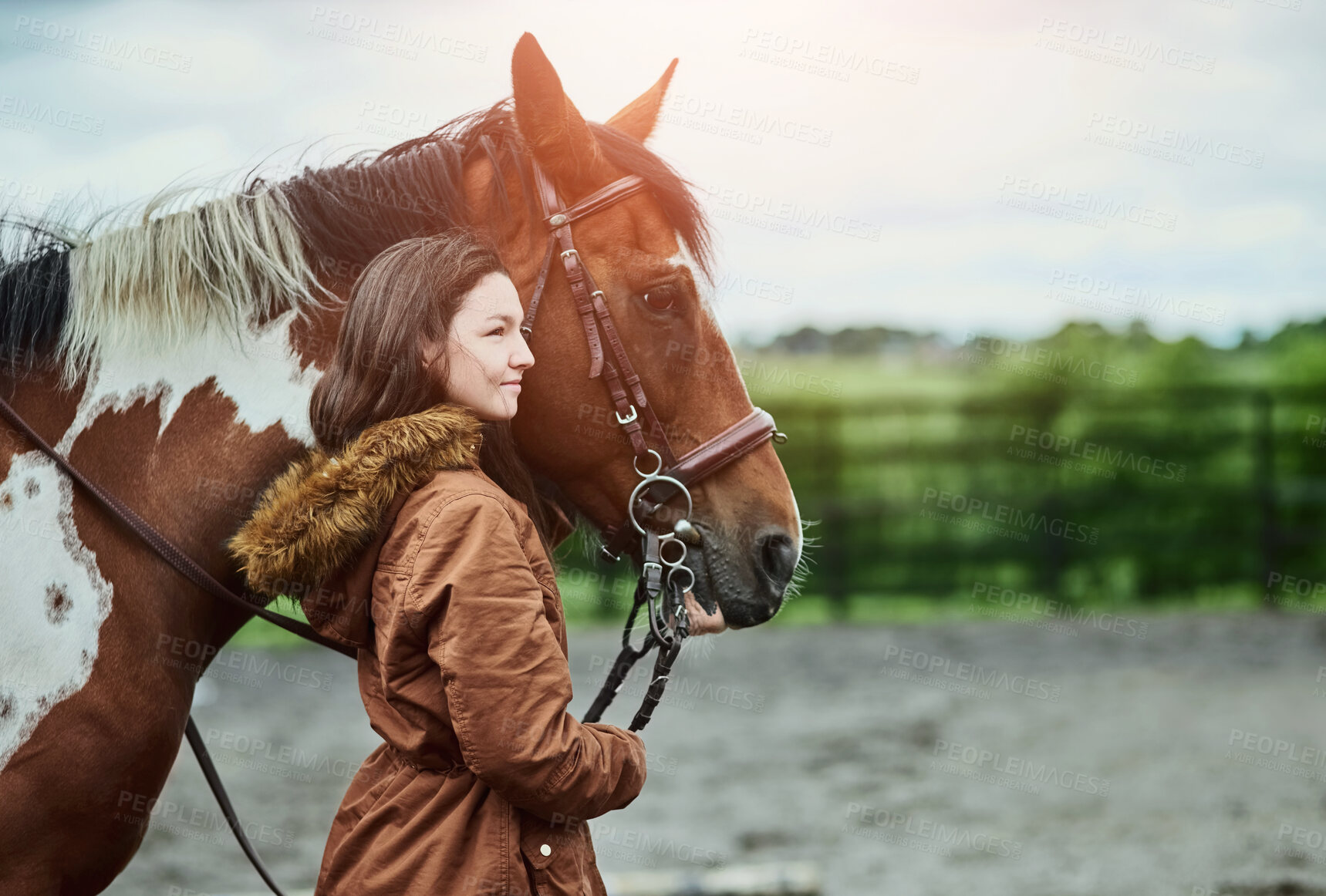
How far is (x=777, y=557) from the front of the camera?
1.93 metres

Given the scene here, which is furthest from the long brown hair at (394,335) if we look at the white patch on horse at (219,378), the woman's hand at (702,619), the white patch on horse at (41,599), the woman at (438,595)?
the woman's hand at (702,619)

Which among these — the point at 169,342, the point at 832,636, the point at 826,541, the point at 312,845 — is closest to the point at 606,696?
the point at 169,342

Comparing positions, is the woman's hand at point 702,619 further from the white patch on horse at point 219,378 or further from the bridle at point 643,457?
the white patch on horse at point 219,378

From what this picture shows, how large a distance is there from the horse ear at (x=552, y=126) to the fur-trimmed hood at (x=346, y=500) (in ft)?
2.15

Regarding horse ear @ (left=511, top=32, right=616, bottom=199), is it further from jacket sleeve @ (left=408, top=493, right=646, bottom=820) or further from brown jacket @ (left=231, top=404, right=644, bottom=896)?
jacket sleeve @ (left=408, top=493, right=646, bottom=820)

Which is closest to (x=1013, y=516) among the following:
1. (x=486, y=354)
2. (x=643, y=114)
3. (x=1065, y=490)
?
(x=1065, y=490)

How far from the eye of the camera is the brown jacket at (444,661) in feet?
4.56

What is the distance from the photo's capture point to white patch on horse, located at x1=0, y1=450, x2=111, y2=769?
167cm

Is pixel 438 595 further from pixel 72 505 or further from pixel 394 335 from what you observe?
pixel 72 505

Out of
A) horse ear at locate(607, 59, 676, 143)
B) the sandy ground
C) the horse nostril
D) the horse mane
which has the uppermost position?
horse ear at locate(607, 59, 676, 143)

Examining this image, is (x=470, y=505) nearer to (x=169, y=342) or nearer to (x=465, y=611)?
(x=465, y=611)

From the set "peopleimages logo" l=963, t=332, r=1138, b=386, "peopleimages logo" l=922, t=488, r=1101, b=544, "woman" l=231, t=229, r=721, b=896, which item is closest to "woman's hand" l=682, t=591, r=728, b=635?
"woman" l=231, t=229, r=721, b=896

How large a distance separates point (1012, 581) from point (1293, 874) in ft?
18.5

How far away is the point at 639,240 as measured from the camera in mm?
1984
